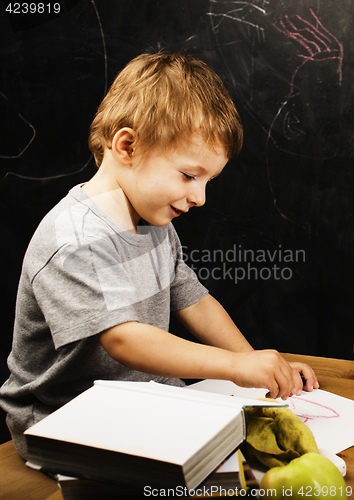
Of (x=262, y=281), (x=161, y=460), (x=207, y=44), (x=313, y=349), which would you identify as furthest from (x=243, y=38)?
(x=161, y=460)

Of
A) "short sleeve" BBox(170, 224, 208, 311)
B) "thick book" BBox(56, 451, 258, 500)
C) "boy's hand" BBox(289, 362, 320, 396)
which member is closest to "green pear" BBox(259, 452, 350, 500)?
"thick book" BBox(56, 451, 258, 500)

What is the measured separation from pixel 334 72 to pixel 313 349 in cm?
88

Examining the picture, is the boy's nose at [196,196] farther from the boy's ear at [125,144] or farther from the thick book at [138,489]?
the thick book at [138,489]

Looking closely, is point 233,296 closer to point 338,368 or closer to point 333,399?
point 338,368

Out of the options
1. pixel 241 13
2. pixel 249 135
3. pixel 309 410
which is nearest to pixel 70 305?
pixel 309 410

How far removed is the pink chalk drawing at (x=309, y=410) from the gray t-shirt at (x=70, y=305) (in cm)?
24

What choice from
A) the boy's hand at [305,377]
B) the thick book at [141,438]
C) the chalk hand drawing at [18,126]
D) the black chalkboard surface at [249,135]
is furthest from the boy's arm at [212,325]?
the chalk hand drawing at [18,126]

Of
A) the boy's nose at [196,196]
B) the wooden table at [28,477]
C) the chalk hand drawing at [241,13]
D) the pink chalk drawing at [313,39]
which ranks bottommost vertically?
the wooden table at [28,477]

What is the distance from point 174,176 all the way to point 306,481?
464 millimetres

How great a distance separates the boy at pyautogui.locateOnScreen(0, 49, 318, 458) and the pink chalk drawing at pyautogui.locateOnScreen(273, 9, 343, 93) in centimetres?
72

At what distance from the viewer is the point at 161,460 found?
336 millimetres

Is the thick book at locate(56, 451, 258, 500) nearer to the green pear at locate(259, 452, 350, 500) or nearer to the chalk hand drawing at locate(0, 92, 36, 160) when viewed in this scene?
the green pear at locate(259, 452, 350, 500)

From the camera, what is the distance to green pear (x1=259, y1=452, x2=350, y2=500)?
36 centimetres

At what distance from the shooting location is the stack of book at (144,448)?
35 centimetres
